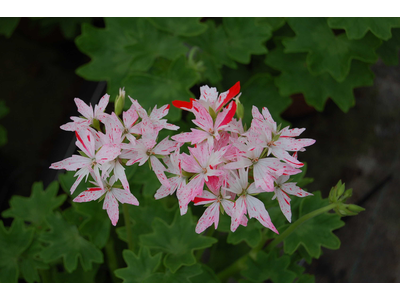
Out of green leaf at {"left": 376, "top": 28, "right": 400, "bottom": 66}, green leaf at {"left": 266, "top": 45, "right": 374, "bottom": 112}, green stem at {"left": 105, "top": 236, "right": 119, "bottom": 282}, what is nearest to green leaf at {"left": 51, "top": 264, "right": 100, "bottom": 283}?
green stem at {"left": 105, "top": 236, "right": 119, "bottom": 282}

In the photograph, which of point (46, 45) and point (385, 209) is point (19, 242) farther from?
point (385, 209)

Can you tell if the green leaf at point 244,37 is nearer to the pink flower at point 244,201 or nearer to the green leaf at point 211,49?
the green leaf at point 211,49

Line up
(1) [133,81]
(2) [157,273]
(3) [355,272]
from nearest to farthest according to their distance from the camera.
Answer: (2) [157,273] → (1) [133,81] → (3) [355,272]

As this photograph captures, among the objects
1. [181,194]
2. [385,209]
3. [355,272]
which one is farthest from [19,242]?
[385,209]

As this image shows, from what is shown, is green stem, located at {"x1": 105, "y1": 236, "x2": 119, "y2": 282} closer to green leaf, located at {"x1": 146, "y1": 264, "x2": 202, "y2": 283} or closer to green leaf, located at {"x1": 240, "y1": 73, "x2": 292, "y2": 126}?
green leaf, located at {"x1": 146, "y1": 264, "x2": 202, "y2": 283}

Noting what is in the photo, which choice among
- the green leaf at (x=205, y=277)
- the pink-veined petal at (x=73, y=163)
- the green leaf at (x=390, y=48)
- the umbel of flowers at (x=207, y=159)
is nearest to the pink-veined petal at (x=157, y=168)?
the umbel of flowers at (x=207, y=159)

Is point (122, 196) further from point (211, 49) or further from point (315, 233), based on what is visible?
point (211, 49)
